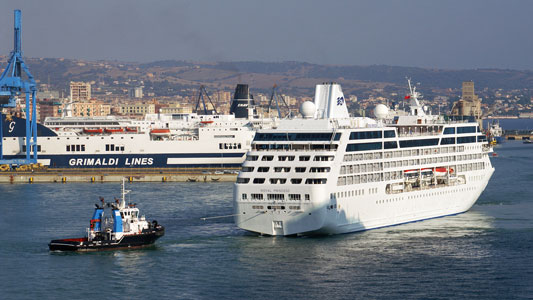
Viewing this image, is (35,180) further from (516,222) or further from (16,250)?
(516,222)

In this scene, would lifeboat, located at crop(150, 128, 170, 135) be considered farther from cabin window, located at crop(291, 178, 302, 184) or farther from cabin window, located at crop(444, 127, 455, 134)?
cabin window, located at crop(291, 178, 302, 184)

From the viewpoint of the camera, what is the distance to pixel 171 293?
30.9 m

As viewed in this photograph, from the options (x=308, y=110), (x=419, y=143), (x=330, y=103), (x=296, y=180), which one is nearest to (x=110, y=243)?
(x=296, y=180)

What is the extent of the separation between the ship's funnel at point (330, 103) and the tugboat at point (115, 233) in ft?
33.5

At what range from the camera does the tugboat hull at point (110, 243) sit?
1486 inches

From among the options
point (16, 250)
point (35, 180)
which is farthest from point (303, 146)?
point (35, 180)

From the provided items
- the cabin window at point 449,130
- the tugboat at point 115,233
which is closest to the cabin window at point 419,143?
the cabin window at point 449,130

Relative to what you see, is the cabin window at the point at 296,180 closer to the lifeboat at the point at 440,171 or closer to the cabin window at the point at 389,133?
the cabin window at the point at 389,133

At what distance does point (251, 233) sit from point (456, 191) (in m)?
12.7

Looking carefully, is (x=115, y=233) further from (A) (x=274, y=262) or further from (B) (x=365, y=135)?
(B) (x=365, y=135)

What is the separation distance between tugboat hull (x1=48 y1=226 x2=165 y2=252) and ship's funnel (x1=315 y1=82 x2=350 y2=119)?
404 inches

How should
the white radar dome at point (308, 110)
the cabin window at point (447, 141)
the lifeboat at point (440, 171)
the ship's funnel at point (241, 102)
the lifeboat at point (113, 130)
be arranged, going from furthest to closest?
the ship's funnel at point (241, 102) → the lifeboat at point (113, 130) → the cabin window at point (447, 141) → the lifeboat at point (440, 171) → the white radar dome at point (308, 110)

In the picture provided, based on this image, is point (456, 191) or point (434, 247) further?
point (456, 191)

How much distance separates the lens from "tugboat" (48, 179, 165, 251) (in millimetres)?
37938
